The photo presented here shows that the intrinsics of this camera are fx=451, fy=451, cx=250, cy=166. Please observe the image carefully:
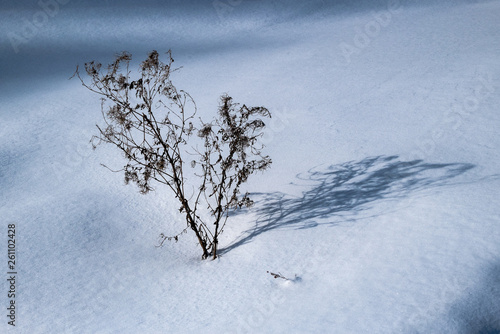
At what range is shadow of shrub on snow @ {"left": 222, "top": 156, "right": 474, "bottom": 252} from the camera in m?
4.42

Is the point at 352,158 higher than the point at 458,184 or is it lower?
higher

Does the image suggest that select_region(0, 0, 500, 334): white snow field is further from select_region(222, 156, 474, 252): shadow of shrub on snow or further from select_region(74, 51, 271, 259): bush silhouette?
select_region(74, 51, 271, 259): bush silhouette

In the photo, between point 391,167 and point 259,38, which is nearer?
point 391,167

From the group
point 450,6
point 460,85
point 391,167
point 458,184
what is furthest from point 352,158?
point 450,6

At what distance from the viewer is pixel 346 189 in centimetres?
476

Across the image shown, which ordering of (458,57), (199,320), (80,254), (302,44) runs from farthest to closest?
(302,44), (458,57), (80,254), (199,320)

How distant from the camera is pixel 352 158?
5.42 meters

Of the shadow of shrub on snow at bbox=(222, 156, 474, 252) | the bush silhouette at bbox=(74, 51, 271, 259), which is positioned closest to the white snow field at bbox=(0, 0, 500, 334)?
the shadow of shrub on snow at bbox=(222, 156, 474, 252)

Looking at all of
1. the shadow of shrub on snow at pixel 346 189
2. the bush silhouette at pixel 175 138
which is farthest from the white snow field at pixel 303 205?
the bush silhouette at pixel 175 138

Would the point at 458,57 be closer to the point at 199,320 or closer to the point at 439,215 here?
the point at 439,215

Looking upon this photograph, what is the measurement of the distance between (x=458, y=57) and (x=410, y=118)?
2602 mm

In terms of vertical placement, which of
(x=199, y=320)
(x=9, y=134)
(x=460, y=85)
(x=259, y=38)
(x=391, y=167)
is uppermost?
(x=259, y=38)

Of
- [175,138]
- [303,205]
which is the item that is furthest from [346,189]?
[175,138]

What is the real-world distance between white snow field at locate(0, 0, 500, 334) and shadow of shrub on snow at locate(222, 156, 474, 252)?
22 mm
